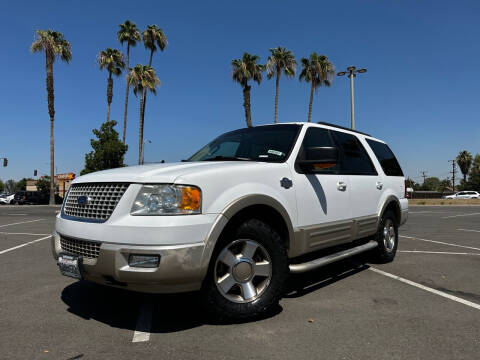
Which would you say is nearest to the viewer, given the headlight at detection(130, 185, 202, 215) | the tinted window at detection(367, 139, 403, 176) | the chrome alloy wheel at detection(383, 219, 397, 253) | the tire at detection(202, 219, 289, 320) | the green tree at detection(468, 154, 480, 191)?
the headlight at detection(130, 185, 202, 215)

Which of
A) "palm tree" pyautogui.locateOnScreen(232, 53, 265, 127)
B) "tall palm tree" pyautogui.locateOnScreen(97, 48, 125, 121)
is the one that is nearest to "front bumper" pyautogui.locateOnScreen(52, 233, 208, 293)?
"palm tree" pyautogui.locateOnScreen(232, 53, 265, 127)

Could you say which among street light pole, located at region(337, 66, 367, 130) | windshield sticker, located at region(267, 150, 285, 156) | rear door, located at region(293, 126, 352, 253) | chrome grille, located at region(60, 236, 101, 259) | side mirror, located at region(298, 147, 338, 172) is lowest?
chrome grille, located at region(60, 236, 101, 259)

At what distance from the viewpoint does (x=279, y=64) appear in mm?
30297

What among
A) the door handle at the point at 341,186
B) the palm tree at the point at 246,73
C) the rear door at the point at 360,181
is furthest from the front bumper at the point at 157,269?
the palm tree at the point at 246,73

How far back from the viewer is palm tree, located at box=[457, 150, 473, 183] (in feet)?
240

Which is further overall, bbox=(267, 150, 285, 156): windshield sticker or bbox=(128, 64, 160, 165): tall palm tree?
bbox=(128, 64, 160, 165): tall palm tree

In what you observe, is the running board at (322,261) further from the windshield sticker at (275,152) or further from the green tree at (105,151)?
the green tree at (105,151)

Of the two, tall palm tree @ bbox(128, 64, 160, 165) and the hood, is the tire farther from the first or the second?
tall palm tree @ bbox(128, 64, 160, 165)

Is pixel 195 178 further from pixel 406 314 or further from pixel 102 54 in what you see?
pixel 102 54

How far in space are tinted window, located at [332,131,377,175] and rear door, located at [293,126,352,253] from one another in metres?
0.21

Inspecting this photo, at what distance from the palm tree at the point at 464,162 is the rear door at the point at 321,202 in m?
81.2

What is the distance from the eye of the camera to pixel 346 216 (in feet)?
14.3

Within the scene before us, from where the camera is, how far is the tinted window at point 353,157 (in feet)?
15.2

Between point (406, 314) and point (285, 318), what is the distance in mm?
1115
